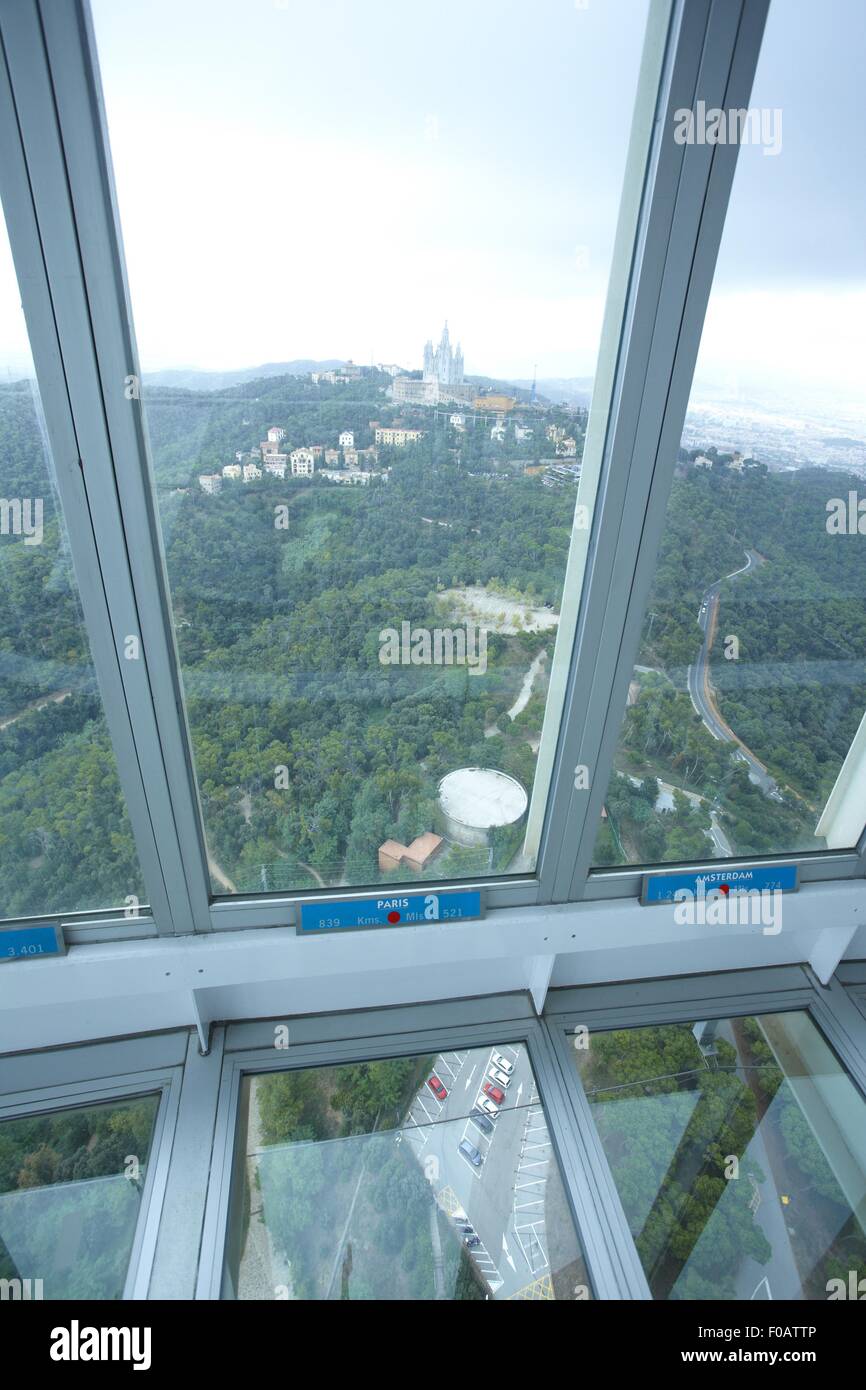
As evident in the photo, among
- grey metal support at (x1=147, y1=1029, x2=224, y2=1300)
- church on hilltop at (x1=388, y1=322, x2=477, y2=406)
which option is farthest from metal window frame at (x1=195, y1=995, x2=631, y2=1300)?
church on hilltop at (x1=388, y1=322, x2=477, y2=406)

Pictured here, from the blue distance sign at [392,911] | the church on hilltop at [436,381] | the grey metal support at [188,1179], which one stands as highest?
the church on hilltop at [436,381]

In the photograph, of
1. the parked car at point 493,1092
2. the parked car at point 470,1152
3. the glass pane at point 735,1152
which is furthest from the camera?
the parked car at point 493,1092

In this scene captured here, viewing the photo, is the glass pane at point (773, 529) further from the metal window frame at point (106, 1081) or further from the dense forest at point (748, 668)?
the metal window frame at point (106, 1081)

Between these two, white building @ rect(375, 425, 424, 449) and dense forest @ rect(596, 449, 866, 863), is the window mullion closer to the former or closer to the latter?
dense forest @ rect(596, 449, 866, 863)

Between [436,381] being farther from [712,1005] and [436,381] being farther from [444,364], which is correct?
[712,1005]

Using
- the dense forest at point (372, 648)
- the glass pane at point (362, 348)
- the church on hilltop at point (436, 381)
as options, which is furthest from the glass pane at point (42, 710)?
the church on hilltop at point (436, 381)

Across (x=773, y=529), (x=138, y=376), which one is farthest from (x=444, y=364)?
(x=773, y=529)
